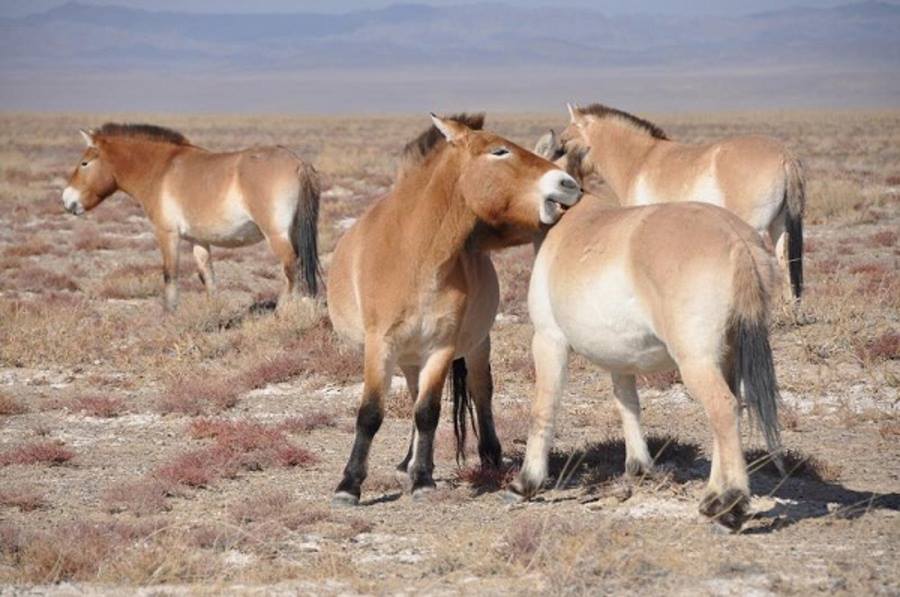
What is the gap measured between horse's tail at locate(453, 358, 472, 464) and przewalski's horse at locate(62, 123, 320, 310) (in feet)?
18.1

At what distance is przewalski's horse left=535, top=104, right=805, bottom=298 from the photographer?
11.3 meters

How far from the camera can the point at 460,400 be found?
743cm

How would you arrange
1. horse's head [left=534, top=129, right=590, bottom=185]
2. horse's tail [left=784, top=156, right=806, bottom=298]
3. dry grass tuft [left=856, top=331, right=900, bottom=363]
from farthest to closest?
horse's tail [left=784, top=156, right=806, bottom=298], dry grass tuft [left=856, top=331, right=900, bottom=363], horse's head [left=534, top=129, right=590, bottom=185]

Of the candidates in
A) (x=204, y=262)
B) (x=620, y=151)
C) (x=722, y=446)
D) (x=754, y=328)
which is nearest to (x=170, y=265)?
(x=204, y=262)

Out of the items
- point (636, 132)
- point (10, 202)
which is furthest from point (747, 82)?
point (636, 132)

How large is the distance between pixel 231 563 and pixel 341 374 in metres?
4.55

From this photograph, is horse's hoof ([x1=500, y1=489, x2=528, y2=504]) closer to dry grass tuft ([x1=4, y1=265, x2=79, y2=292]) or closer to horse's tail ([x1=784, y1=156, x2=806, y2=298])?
horse's tail ([x1=784, y1=156, x2=806, y2=298])

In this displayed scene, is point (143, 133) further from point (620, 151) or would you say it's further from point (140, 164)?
point (620, 151)

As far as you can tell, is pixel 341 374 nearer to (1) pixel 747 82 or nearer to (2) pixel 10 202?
(2) pixel 10 202

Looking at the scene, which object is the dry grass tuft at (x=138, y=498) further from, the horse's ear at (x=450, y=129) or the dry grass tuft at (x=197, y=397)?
the horse's ear at (x=450, y=129)

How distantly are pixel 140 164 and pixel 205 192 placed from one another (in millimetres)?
1233

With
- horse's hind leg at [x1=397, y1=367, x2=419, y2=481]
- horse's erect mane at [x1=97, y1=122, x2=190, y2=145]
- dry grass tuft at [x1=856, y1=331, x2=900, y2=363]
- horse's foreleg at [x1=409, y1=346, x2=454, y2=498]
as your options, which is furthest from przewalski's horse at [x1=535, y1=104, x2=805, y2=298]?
horse's erect mane at [x1=97, y1=122, x2=190, y2=145]

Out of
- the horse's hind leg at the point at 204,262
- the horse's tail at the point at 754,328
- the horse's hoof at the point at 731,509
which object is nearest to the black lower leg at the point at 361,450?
the horse's hoof at the point at 731,509

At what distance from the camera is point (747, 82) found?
16912cm
